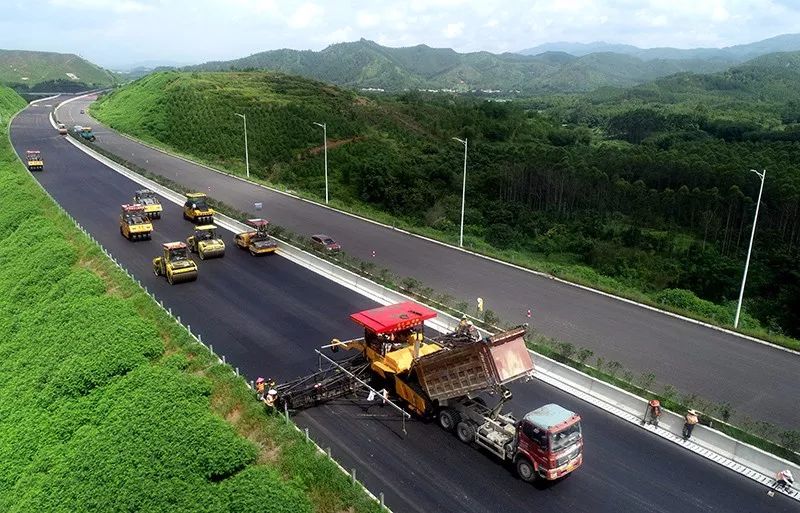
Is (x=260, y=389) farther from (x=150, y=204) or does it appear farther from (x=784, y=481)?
(x=150, y=204)

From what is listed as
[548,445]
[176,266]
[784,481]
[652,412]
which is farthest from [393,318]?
[176,266]

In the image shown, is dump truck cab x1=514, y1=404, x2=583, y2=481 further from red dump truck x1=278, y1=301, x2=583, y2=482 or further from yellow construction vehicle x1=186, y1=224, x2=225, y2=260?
yellow construction vehicle x1=186, y1=224, x2=225, y2=260

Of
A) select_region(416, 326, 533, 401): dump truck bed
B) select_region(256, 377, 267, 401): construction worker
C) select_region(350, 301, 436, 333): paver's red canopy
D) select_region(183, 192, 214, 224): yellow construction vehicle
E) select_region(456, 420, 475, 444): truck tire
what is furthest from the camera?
select_region(183, 192, 214, 224): yellow construction vehicle

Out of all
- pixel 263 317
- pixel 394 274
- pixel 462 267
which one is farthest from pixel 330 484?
pixel 462 267

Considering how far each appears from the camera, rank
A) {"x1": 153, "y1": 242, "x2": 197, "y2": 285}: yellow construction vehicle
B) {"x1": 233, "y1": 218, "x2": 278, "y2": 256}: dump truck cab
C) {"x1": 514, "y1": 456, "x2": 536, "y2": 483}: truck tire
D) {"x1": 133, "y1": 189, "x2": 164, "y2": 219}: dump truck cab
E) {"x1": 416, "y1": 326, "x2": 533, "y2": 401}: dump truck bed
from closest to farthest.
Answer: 1. {"x1": 514, "y1": 456, "x2": 536, "y2": 483}: truck tire
2. {"x1": 416, "y1": 326, "x2": 533, "y2": 401}: dump truck bed
3. {"x1": 153, "y1": 242, "x2": 197, "y2": 285}: yellow construction vehicle
4. {"x1": 233, "y1": 218, "x2": 278, "y2": 256}: dump truck cab
5. {"x1": 133, "y1": 189, "x2": 164, "y2": 219}: dump truck cab

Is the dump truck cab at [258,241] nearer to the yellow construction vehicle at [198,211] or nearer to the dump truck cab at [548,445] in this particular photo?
the yellow construction vehicle at [198,211]

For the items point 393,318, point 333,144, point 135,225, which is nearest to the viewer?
point 393,318

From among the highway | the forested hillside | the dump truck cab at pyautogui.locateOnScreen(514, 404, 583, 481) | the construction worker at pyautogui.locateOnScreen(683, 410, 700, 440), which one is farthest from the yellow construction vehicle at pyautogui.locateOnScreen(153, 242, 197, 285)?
the construction worker at pyautogui.locateOnScreen(683, 410, 700, 440)
